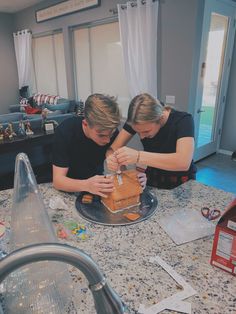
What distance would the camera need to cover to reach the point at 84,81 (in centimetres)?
463

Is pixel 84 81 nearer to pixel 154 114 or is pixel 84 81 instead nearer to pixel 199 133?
pixel 199 133

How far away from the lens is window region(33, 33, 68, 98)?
5.02 metres

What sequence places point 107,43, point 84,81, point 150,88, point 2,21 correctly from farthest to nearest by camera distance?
point 2,21
point 84,81
point 107,43
point 150,88

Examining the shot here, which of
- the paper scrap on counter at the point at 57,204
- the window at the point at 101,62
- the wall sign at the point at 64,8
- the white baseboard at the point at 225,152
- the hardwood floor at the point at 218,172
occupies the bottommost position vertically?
the hardwood floor at the point at 218,172

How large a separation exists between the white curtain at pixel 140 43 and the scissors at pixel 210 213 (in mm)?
2396

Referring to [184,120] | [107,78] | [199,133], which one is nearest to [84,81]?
[107,78]

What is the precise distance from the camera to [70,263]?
386mm

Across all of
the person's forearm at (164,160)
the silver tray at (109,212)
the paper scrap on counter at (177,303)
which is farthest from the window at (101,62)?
the paper scrap on counter at (177,303)

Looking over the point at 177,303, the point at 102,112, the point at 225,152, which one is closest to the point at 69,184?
the point at 102,112

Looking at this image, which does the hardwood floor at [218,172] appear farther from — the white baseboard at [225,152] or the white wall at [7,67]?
the white wall at [7,67]

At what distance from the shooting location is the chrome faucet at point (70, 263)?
1.19 feet

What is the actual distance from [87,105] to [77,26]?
3.77 m

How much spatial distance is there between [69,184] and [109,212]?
24cm

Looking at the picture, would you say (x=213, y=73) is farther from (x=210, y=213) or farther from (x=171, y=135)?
(x=210, y=213)
